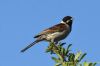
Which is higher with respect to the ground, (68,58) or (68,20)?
(68,20)

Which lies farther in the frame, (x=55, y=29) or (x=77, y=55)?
(x=55, y=29)

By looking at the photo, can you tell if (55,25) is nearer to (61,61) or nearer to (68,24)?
(68,24)

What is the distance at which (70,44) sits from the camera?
5.11 metres

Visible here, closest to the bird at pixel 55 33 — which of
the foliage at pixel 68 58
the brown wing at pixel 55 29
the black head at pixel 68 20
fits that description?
the brown wing at pixel 55 29

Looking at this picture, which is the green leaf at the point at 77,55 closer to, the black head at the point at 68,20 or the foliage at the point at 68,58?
the foliage at the point at 68,58

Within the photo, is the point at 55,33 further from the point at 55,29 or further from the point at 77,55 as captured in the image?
the point at 77,55

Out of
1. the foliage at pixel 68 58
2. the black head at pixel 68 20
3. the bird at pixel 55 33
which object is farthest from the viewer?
the black head at pixel 68 20

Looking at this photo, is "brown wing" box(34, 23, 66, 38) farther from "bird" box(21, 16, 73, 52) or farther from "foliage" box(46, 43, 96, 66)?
"foliage" box(46, 43, 96, 66)

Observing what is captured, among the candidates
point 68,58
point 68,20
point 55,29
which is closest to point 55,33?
point 55,29

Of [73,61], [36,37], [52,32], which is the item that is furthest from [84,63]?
[52,32]

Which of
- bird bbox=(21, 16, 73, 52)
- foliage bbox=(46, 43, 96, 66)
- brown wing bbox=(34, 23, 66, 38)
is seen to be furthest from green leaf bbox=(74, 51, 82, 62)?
brown wing bbox=(34, 23, 66, 38)

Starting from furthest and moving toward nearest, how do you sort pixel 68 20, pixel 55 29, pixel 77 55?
pixel 68 20 < pixel 55 29 < pixel 77 55

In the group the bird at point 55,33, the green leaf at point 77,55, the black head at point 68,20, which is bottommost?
the green leaf at point 77,55

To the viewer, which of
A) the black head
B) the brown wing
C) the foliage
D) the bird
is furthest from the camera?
the black head
